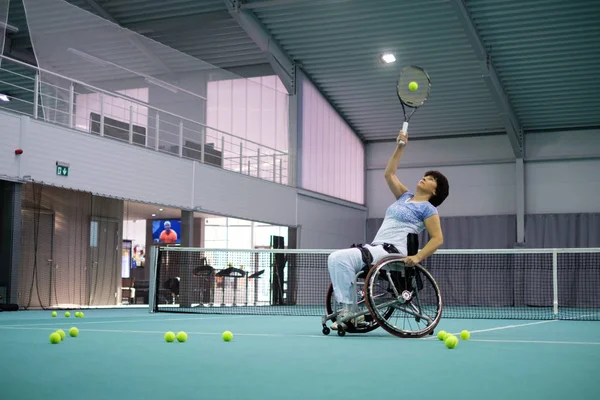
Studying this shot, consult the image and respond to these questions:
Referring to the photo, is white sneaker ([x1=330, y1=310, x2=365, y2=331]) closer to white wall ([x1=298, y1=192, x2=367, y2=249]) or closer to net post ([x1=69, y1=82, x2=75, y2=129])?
net post ([x1=69, y1=82, x2=75, y2=129])

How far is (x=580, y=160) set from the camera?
21.1 metres

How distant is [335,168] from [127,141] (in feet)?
27.5

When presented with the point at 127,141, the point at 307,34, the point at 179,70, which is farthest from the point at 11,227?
the point at 307,34

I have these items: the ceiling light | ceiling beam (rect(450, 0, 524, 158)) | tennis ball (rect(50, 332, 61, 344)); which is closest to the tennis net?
ceiling beam (rect(450, 0, 524, 158))

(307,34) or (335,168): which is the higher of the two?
(307,34)

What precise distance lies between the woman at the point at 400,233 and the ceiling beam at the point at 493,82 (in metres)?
10.2

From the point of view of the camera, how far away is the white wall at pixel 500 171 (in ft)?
69.1

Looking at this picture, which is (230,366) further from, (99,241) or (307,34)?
(307,34)

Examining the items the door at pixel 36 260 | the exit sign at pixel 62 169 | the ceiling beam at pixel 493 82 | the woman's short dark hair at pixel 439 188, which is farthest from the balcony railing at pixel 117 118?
the woman's short dark hair at pixel 439 188

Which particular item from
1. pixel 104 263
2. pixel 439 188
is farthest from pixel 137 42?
pixel 439 188

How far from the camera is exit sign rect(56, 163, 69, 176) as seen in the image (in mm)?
12419

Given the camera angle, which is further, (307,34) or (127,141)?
(307,34)

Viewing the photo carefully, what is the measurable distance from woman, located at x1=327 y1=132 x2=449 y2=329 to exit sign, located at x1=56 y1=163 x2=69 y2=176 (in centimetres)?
797

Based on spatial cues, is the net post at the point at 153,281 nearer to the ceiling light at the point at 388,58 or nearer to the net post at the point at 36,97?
the net post at the point at 36,97
